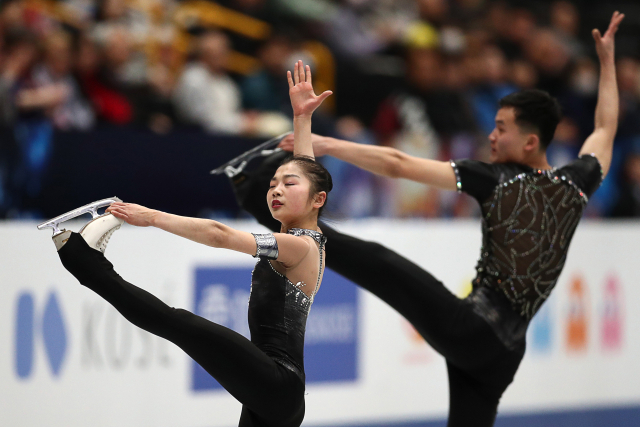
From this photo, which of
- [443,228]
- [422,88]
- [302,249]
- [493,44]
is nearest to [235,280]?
[443,228]

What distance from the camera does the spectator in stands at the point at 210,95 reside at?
5.75 metres

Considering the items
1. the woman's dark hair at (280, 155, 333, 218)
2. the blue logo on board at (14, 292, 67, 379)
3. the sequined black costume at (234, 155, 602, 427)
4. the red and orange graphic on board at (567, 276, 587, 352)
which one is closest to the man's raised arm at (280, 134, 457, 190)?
the sequined black costume at (234, 155, 602, 427)

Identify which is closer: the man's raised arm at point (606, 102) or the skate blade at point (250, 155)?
the skate blade at point (250, 155)

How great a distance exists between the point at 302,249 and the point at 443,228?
284 centimetres

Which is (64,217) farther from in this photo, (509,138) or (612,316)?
(612,316)

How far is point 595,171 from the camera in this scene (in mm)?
3439

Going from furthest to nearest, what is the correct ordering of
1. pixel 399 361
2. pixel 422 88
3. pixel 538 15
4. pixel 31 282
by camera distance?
pixel 538 15, pixel 422 88, pixel 399 361, pixel 31 282

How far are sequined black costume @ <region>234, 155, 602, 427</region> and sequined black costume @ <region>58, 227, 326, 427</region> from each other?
519 mm

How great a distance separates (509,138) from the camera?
3305mm

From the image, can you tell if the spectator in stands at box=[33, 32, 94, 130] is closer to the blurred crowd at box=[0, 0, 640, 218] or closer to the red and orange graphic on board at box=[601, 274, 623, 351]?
the blurred crowd at box=[0, 0, 640, 218]

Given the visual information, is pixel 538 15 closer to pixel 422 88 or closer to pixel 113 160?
pixel 422 88

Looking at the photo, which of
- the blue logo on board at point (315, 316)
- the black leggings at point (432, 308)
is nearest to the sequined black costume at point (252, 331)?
the black leggings at point (432, 308)

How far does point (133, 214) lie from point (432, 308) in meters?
1.39

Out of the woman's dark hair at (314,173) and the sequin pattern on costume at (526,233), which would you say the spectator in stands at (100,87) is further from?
the sequin pattern on costume at (526,233)
